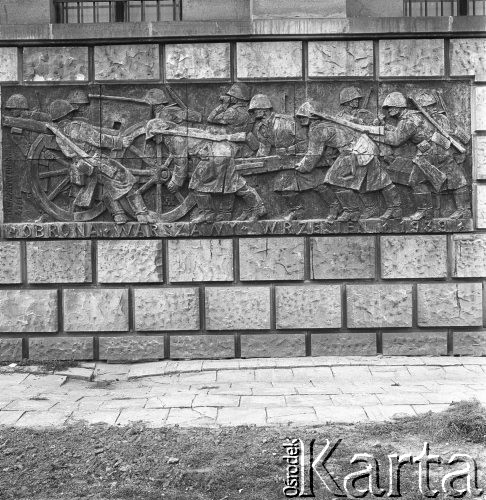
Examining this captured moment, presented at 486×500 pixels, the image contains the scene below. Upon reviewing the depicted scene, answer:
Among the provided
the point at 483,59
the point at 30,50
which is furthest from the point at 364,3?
the point at 30,50

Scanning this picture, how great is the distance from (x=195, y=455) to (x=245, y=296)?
427 cm

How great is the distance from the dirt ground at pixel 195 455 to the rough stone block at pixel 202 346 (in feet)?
10.5

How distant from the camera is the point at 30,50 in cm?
1047

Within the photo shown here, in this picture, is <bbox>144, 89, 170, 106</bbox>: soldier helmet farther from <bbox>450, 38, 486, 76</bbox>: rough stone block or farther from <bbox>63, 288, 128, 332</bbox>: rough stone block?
<bbox>450, 38, 486, 76</bbox>: rough stone block

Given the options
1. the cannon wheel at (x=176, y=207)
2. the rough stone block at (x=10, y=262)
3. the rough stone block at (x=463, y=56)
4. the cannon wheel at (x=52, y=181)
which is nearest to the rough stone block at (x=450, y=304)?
the rough stone block at (x=463, y=56)

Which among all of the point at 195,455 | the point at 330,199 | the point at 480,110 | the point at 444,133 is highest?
the point at 480,110

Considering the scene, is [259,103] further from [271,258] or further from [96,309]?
[96,309]

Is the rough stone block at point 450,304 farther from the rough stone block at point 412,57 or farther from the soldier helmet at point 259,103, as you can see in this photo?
the soldier helmet at point 259,103

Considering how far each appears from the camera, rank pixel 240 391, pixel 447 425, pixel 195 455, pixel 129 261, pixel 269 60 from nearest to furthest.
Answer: pixel 195 455 < pixel 447 425 < pixel 240 391 < pixel 269 60 < pixel 129 261

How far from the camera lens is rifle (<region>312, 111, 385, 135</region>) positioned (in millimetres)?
10438

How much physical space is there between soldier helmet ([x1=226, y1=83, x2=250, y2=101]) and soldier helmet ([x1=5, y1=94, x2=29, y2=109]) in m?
2.63

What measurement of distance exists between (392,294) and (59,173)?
15.1 ft

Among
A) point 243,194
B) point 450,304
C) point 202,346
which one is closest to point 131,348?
point 202,346

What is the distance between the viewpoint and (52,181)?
1053 centimetres
